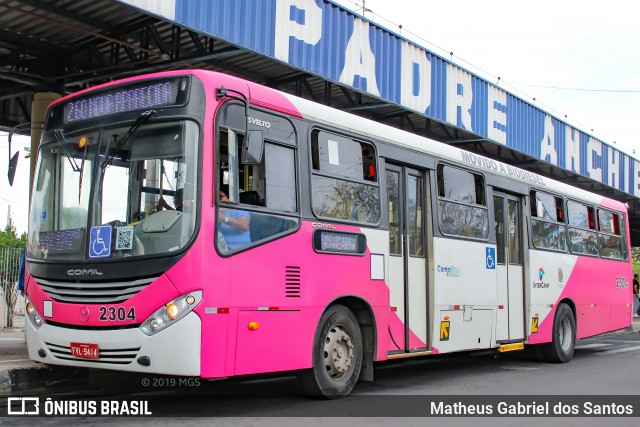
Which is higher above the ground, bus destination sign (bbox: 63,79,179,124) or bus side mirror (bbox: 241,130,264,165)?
bus destination sign (bbox: 63,79,179,124)

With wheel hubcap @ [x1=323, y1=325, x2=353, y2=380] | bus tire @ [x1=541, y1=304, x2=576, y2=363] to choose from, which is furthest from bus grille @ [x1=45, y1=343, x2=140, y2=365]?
bus tire @ [x1=541, y1=304, x2=576, y2=363]

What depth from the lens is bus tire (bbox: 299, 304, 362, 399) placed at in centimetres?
737

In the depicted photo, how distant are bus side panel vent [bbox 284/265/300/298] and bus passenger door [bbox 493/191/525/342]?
484cm

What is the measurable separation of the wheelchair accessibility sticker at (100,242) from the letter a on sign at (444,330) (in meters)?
4.82

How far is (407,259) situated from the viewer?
→ 8.98m

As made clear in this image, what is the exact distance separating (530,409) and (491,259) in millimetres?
3379

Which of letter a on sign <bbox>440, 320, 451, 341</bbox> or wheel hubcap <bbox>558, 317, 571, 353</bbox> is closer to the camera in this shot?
letter a on sign <bbox>440, 320, 451, 341</bbox>

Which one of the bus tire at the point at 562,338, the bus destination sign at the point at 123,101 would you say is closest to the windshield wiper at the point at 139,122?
the bus destination sign at the point at 123,101

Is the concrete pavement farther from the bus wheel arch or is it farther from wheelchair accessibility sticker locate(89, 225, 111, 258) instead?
the bus wheel arch

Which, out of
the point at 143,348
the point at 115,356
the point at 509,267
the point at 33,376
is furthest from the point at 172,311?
the point at 509,267

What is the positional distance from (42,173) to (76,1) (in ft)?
12.2

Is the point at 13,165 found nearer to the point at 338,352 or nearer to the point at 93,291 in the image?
the point at 93,291

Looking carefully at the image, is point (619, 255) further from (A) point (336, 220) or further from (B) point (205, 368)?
(B) point (205, 368)

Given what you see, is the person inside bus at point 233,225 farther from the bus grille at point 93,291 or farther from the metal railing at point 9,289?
the metal railing at point 9,289
